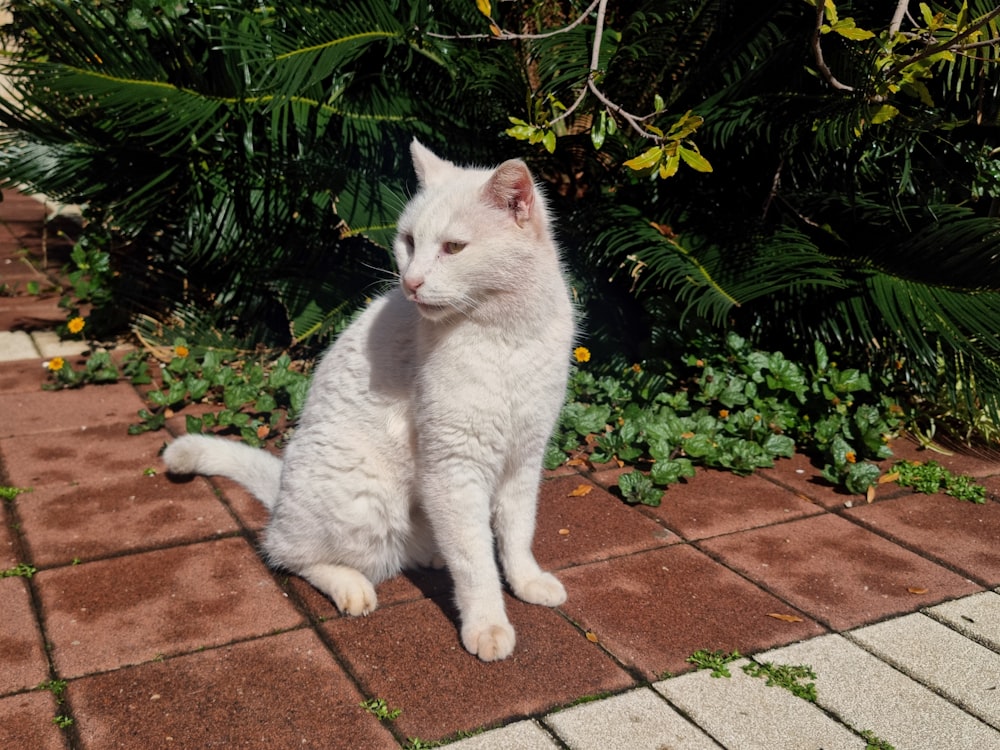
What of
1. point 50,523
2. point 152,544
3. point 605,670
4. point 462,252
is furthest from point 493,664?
point 50,523

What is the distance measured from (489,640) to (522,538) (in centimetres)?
42

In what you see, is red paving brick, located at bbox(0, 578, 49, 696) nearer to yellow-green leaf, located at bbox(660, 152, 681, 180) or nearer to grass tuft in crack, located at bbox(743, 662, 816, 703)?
grass tuft in crack, located at bbox(743, 662, 816, 703)

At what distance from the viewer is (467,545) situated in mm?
2334

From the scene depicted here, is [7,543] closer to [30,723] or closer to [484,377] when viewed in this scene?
[30,723]

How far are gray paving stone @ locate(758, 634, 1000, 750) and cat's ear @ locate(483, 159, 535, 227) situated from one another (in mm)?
1365

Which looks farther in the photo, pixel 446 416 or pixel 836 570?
pixel 836 570

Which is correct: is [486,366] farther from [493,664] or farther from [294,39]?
[294,39]

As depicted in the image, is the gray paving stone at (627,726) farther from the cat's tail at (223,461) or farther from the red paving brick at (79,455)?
the red paving brick at (79,455)

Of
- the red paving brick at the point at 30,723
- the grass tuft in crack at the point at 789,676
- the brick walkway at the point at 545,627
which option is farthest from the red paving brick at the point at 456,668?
the red paving brick at the point at 30,723

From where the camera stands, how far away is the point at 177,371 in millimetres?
4277

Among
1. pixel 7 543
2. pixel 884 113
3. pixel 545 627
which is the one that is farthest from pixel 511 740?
pixel 884 113

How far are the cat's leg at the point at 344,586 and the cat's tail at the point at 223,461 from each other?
0.54 meters

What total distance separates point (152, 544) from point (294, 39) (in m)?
2.11

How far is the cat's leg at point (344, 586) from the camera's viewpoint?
2.47 m
